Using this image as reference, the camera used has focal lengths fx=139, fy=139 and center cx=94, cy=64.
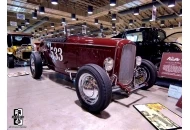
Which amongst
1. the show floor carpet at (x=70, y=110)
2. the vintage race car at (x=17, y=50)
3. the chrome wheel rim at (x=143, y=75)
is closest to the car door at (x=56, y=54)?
the show floor carpet at (x=70, y=110)

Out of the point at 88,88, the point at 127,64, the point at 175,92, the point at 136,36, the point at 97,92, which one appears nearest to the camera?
the point at 97,92

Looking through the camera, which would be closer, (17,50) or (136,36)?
(136,36)

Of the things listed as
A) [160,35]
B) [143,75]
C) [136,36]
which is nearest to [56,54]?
[143,75]

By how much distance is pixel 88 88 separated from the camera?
2.34 m

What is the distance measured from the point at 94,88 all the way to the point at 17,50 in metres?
6.47

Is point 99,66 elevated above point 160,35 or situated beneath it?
situated beneath

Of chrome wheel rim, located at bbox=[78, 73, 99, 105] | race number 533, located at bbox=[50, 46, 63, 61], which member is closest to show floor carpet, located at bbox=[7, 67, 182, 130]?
chrome wheel rim, located at bbox=[78, 73, 99, 105]

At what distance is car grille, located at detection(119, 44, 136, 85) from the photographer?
262 centimetres

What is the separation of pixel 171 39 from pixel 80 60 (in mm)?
3950

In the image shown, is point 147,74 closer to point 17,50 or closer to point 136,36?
point 136,36

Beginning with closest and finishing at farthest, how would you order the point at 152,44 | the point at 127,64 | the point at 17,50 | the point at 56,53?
the point at 127,64, the point at 56,53, the point at 152,44, the point at 17,50

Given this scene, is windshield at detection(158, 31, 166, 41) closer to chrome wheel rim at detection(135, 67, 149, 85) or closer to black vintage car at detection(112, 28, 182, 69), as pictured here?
black vintage car at detection(112, 28, 182, 69)
